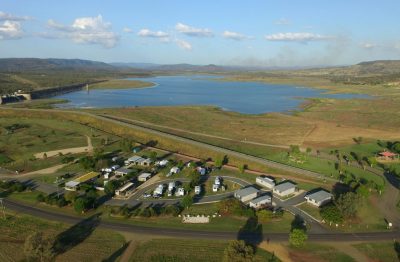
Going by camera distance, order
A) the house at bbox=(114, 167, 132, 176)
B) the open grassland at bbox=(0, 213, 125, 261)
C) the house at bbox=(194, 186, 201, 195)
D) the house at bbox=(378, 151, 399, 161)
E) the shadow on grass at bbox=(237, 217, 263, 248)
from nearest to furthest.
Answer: the open grassland at bbox=(0, 213, 125, 261) → the shadow on grass at bbox=(237, 217, 263, 248) → the house at bbox=(194, 186, 201, 195) → the house at bbox=(114, 167, 132, 176) → the house at bbox=(378, 151, 399, 161)

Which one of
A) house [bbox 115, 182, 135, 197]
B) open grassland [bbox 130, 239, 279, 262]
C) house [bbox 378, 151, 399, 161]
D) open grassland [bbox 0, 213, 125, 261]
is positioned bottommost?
open grassland [bbox 0, 213, 125, 261]

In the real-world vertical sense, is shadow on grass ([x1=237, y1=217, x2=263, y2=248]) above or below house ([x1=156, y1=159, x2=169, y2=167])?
below

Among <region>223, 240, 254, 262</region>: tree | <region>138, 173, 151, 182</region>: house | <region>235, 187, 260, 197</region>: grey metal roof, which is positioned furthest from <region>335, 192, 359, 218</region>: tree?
<region>138, 173, 151, 182</region>: house

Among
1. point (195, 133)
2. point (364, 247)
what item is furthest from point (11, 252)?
point (195, 133)

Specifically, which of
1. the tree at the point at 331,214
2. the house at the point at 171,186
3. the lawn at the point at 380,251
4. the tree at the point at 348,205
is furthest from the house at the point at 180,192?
the lawn at the point at 380,251

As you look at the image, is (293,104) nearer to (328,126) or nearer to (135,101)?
(328,126)

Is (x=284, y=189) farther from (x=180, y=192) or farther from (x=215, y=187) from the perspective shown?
(x=180, y=192)

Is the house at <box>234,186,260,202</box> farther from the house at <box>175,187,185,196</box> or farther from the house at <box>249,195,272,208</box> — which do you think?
the house at <box>175,187,185,196</box>
